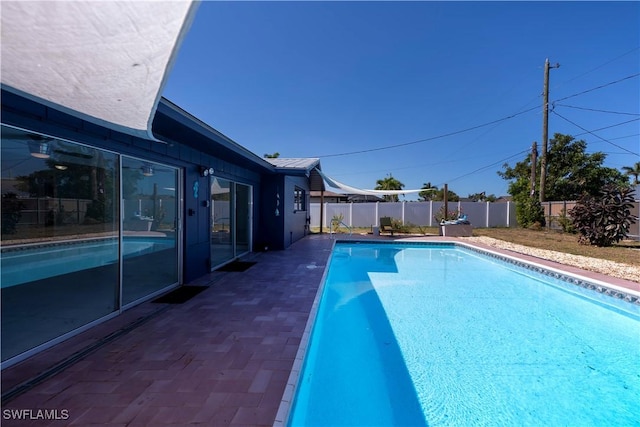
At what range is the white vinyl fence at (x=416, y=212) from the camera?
70.3ft

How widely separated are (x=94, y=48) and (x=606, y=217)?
51.0ft

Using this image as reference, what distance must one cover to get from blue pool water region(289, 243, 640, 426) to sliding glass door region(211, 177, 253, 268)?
3311 millimetres

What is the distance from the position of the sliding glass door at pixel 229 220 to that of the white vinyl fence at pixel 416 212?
1186 centimetres

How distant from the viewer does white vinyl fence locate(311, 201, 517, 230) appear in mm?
21422

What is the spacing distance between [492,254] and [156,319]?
10631mm

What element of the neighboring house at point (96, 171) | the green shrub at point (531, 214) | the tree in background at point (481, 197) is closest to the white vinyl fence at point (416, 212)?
the green shrub at point (531, 214)

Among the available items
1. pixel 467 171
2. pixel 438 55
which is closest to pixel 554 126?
pixel 438 55

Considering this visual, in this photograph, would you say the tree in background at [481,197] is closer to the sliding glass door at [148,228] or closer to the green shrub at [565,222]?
the green shrub at [565,222]

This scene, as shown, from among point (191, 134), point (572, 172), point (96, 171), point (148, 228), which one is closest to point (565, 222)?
point (572, 172)

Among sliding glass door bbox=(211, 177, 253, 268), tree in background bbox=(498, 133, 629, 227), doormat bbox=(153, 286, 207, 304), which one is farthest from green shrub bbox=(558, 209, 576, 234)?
doormat bbox=(153, 286, 207, 304)

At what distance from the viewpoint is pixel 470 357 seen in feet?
12.8

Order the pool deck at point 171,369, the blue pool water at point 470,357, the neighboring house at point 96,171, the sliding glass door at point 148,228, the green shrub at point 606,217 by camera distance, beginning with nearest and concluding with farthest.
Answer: the neighboring house at point 96,171 → the pool deck at point 171,369 → the blue pool water at point 470,357 → the sliding glass door at point 148,228 → the green shrub at point 606,217

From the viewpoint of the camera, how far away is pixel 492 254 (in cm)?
1023

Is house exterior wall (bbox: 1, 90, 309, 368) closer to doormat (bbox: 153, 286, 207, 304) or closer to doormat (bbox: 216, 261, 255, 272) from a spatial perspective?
doormat (bbox: 153, 286, 207, 304)
